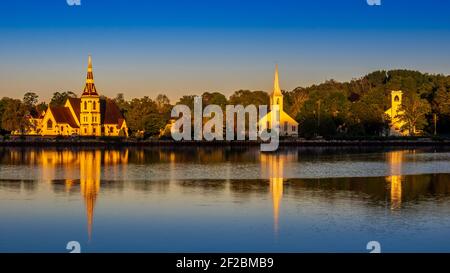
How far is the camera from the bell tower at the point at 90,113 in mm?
109375

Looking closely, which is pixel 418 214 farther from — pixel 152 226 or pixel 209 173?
pixel 209 173

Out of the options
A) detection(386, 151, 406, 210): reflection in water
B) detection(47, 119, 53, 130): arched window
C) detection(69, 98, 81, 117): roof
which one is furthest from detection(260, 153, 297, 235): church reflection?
detection(69, 98, 81, 117): roof

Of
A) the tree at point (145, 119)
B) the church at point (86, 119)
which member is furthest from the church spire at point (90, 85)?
the tree at point (145, 119)

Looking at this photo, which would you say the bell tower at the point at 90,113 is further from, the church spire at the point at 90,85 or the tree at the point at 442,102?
the tree at the point at 442,102

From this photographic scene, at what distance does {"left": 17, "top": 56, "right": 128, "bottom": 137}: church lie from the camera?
109 m

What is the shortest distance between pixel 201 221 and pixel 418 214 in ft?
23.6

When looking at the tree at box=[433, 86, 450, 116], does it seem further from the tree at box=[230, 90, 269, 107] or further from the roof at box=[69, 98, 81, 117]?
the roof at box=[69, 98, 81, 117]

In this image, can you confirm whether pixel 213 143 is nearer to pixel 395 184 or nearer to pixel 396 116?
pixel 396 116

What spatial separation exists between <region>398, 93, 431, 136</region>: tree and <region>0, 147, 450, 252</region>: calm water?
58577mm

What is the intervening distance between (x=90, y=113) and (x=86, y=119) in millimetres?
1184

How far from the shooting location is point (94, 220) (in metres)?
23.2

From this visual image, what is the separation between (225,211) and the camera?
24.9m
